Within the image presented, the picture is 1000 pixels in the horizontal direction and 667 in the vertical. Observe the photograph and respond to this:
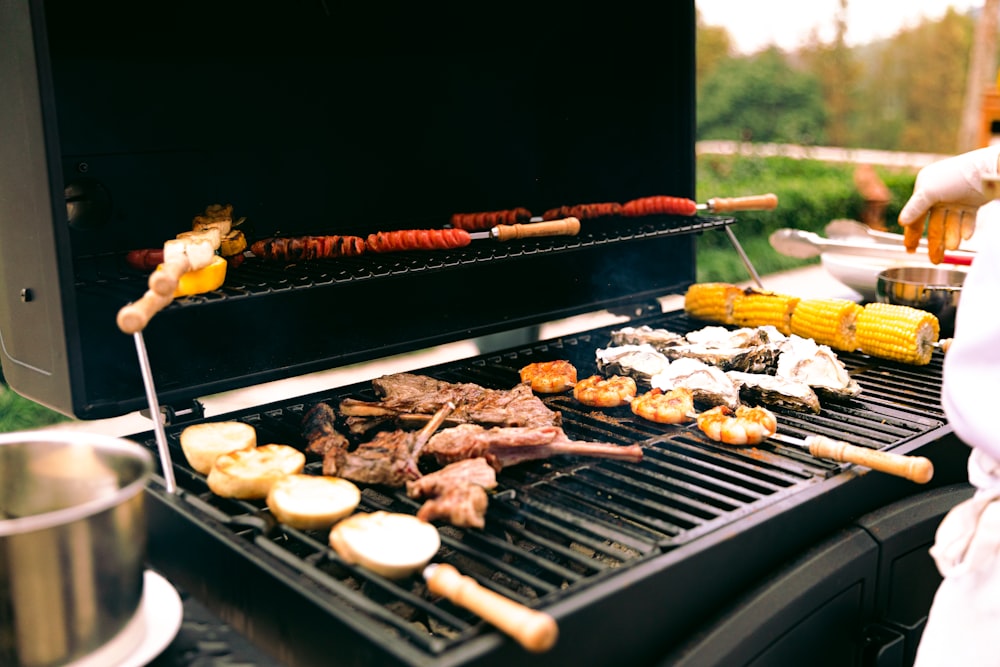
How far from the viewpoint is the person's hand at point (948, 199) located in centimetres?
248

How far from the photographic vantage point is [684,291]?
3.59m

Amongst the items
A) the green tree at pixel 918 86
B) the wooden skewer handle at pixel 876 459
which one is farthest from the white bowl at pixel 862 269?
the green tree at pixel 918 86

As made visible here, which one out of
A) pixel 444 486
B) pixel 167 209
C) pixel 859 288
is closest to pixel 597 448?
pixel 444 486

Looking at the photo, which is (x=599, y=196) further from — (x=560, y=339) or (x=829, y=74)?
(x=829, y=74)

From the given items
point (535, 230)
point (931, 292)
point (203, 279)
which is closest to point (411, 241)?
point (535, 230)

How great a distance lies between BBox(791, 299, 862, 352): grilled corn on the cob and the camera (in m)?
3.09

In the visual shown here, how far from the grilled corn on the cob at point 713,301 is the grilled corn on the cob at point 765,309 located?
0.08 ft

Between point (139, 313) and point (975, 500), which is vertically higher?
point (139, 313)

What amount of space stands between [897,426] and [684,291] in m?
1.28

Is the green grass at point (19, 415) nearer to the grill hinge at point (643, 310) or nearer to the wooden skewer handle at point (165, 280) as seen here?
the grill hinge at point (643, 310)

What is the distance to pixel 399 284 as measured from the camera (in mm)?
3047

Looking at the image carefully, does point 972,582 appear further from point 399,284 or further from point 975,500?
point 399,284

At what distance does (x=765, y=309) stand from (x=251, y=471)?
2021 millimetres

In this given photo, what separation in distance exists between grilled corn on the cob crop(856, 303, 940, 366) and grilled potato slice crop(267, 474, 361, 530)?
189 cm
